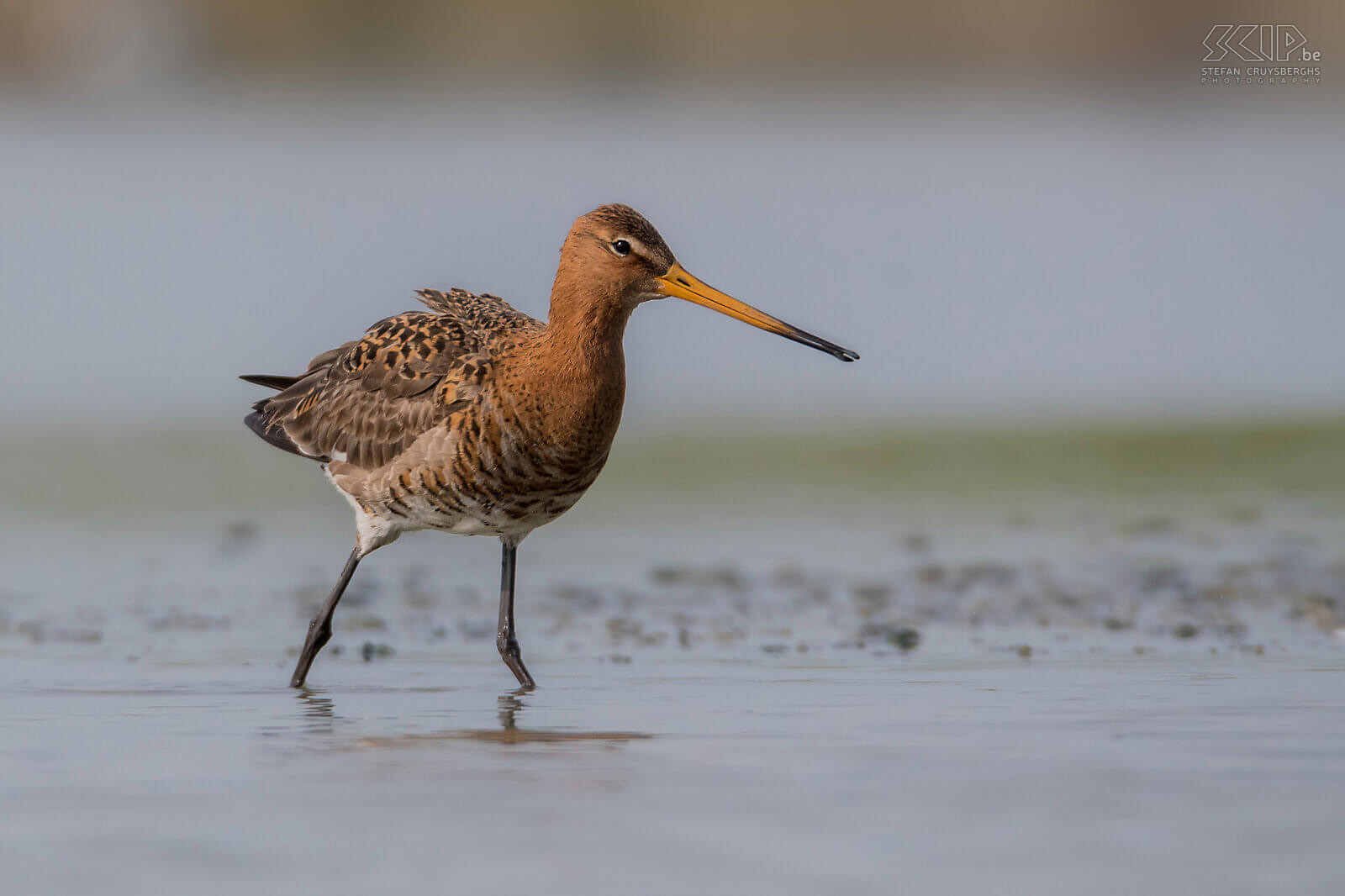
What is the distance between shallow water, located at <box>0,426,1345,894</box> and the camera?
4.95 meters

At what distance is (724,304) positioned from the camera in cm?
777

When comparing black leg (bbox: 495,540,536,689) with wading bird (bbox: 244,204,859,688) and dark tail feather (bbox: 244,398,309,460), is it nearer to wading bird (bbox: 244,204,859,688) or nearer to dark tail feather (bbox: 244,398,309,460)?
wading bird (bbox: 244,204,859,688)

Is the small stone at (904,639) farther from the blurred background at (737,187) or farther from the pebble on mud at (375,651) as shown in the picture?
the blurred background at (737,187)

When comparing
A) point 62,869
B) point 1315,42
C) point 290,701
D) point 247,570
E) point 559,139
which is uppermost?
point 1315,42

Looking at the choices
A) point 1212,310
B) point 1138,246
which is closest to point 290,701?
point 1212,310

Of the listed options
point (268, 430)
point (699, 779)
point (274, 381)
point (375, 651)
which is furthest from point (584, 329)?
point (699, 779)

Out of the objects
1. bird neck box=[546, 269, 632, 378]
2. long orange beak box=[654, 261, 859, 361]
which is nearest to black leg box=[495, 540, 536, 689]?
bird neck box=[546, 269, 632, 378]

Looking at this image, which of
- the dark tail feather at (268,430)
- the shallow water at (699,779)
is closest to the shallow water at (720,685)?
the shallow water at (699,779)

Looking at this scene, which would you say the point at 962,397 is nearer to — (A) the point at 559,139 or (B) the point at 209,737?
(B) the point at 209,737

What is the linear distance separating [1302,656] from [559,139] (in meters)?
19.2

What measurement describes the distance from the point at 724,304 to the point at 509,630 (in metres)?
1.47

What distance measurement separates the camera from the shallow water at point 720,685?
4945mm

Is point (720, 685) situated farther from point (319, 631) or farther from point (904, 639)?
point (319, 631)

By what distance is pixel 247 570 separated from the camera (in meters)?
10.4
